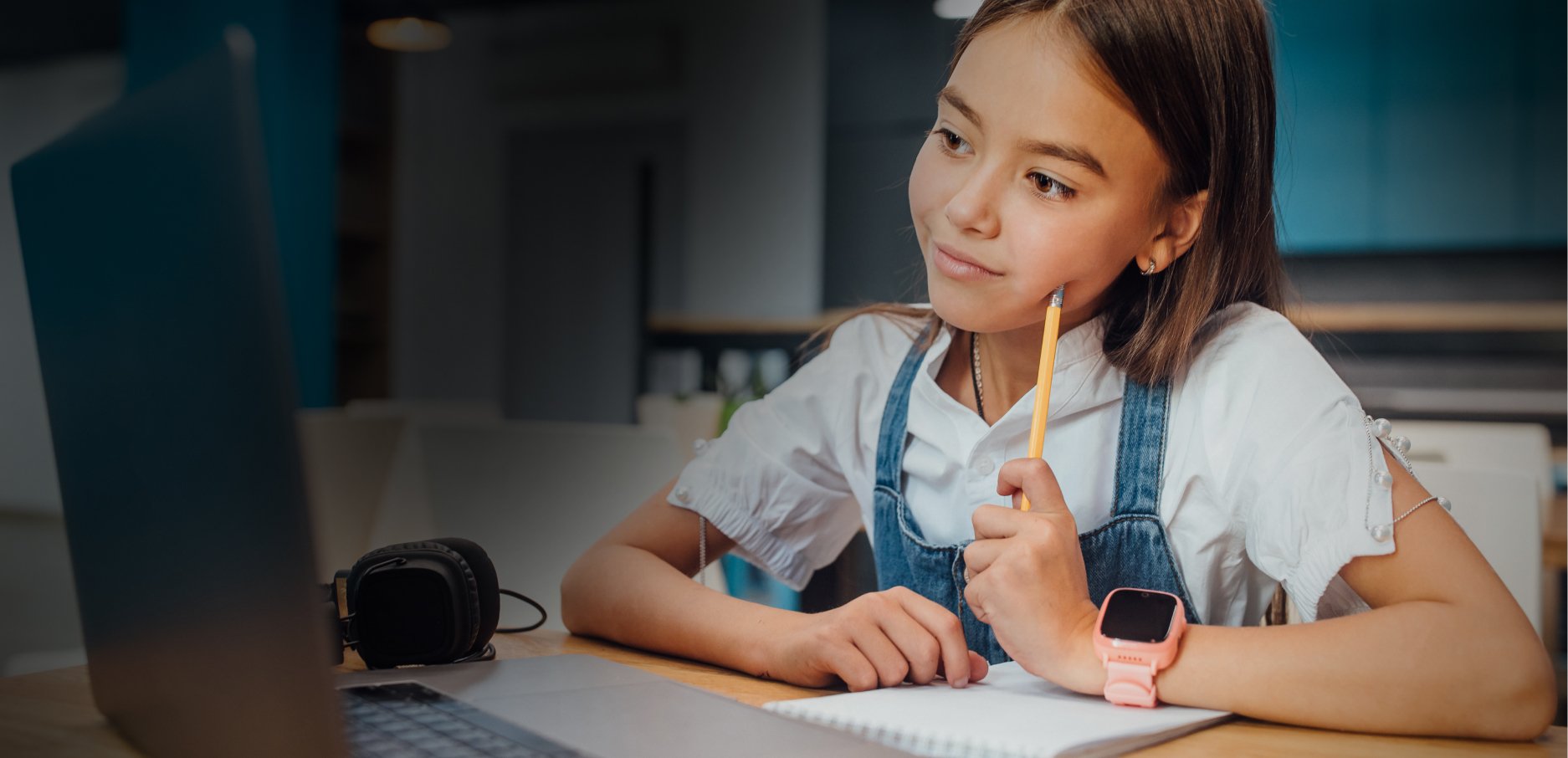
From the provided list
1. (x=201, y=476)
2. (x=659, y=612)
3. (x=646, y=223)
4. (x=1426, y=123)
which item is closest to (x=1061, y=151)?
(x=659, y=612)

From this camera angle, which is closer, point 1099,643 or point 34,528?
point 1099,643

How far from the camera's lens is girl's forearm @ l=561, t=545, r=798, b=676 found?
0.56 m

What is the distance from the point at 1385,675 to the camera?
1.54 feet

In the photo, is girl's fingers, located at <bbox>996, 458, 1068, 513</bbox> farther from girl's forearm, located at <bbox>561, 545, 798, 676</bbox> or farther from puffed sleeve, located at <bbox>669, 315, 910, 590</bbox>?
puffed sleeve, located at <bbox>669, 315, 910, 590</bbox>

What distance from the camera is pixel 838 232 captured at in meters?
3.66

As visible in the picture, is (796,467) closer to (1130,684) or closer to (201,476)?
(1130,684)

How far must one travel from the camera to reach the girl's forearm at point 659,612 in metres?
0.56

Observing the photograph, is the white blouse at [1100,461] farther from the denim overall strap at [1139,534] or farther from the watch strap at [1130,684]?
the watch strap at [1130,684]

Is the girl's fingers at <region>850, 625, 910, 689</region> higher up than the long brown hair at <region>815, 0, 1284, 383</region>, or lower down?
lower down

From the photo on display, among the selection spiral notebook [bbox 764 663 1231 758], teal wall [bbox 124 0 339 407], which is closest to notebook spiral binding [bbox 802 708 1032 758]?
spiral notebook [bbox 764 663 1231 758]

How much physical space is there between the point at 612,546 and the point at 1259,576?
1.27 ft

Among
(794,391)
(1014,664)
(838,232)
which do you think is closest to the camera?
(1014,664)

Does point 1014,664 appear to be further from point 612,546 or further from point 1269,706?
point 612,546

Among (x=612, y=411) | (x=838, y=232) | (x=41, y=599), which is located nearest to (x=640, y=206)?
(x=612, y=411)
